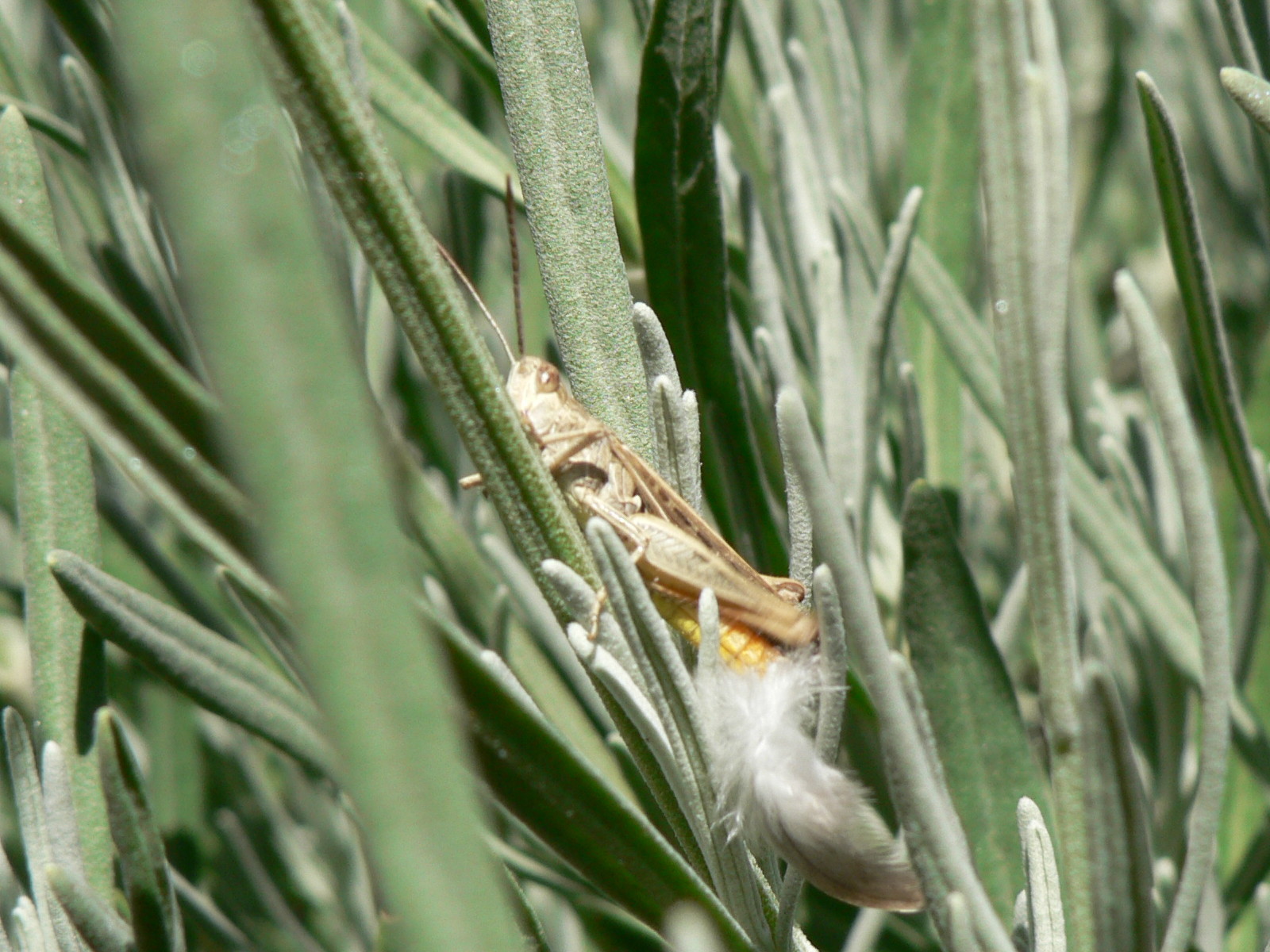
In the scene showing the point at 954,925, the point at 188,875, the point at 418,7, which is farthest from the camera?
the point at 188,875

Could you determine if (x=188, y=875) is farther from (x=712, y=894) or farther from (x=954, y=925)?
(x=954, y=925)

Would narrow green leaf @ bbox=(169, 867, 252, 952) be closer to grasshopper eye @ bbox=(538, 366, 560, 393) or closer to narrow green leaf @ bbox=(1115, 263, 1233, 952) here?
grasshopper eye @ bbox=(538, 366, 560, 393)

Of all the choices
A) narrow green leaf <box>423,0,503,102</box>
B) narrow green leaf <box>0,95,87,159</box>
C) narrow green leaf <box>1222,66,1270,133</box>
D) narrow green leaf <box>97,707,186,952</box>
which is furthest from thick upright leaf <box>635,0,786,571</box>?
narrow green leaf <box>0,95,87,159</box>

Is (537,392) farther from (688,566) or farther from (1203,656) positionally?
(1203,656)

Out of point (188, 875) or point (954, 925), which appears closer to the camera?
point (954, 925)

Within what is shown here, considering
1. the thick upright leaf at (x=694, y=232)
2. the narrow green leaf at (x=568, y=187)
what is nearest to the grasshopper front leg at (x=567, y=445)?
the thick upright leaf at (x=694, y=232)

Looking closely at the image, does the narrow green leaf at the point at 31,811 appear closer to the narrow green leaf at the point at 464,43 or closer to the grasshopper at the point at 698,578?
the grasshopper at the point at 698,578

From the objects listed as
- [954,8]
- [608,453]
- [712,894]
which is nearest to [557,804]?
[712,894]
